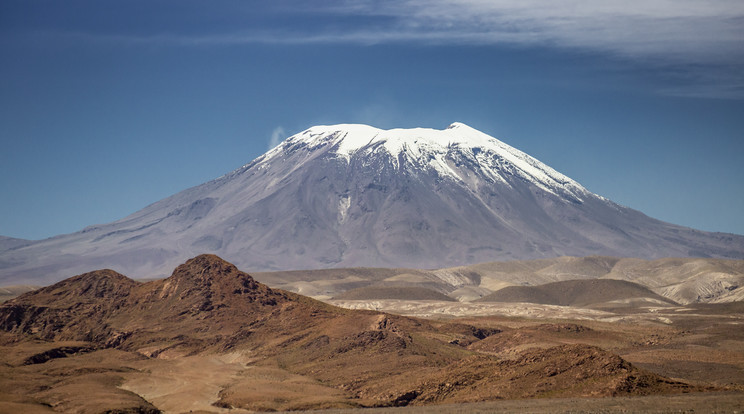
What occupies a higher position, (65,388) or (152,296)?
(152,296)

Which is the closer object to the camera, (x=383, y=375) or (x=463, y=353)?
(x=383, y=375)

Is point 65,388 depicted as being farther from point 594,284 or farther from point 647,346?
point 594,284

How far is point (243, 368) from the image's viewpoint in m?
84.9

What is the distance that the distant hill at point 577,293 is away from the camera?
185 metres

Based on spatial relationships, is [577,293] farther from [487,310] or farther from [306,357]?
[306,357]

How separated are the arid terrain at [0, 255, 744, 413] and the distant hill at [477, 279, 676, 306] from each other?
46337 millimetres

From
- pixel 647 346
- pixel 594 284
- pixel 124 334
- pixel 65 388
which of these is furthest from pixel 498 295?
pixel 65 388

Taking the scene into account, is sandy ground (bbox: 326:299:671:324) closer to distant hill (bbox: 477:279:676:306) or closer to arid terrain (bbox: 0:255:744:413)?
arid terrain (bbox: 0:255:744:413)

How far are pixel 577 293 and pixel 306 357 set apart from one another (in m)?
115

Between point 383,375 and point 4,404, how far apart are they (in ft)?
98.2

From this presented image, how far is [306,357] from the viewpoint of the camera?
3406 inches

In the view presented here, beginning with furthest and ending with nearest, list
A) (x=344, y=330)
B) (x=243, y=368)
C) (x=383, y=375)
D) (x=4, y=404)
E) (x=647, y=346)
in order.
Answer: (x=647, y=346)
(x=344, y=330)
(x=243, y=368)
(x=383, y=375)
(x=4, y=404)

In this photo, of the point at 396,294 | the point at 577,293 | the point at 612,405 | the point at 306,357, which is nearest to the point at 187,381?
the point at 306,357

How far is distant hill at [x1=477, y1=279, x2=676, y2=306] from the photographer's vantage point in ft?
606
